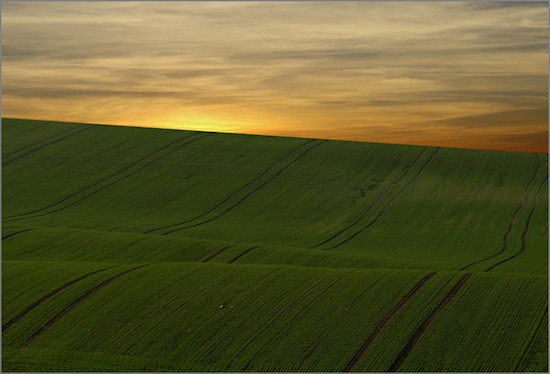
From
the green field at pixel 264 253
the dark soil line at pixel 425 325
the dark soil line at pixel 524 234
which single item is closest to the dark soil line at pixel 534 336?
the green field at pixel 264 253

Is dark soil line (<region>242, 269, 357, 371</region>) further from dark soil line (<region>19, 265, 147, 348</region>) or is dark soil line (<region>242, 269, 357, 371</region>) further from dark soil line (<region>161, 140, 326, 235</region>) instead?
dark soil line (<region>161, 140, 326, 235</region>)

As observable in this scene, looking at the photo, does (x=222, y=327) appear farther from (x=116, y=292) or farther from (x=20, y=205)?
(x=20, y=205)

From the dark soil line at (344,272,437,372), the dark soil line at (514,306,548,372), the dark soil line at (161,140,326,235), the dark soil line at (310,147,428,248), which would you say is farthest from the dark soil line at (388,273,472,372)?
the dark soil line at (161,140,326,235)

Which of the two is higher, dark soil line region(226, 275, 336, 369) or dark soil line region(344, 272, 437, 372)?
dark soil line region(226, 275, 336, 369)

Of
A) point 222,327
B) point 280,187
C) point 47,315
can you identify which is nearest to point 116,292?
point 47,315

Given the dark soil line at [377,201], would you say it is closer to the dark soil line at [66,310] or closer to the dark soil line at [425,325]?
the dark soil line at [425,325]

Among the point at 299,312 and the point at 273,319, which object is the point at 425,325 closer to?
the point at 299,312
